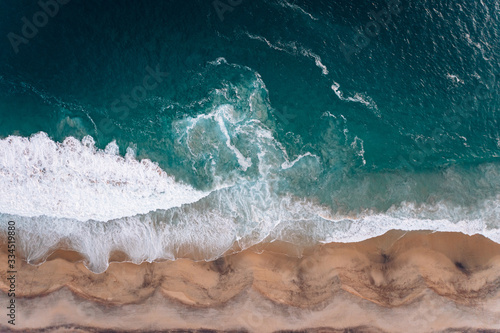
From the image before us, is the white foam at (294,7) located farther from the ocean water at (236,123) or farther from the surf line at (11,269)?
the surf line at (11,269)

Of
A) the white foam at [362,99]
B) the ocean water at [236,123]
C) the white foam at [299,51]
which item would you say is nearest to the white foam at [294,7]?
the ocean water at [236,123]

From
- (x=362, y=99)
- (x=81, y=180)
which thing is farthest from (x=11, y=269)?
(x=362, y=99)

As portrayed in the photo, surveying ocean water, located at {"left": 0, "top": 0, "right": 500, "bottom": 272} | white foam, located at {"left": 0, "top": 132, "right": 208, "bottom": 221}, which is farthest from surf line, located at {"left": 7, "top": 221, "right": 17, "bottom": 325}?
white foam, located at {"left": 0, "top": 132, "right": 208, "bottom": 221}

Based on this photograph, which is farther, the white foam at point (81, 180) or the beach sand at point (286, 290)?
the white foam at point (81, 180)

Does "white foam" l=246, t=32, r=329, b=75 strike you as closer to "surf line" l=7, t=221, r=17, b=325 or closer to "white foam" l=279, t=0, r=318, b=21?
"white foam" l=279, t=0, r=318, b=21

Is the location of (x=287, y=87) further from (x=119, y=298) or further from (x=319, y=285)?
(x=119, y=298)

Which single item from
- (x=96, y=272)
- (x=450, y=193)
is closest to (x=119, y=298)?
(x=96, y=272)
